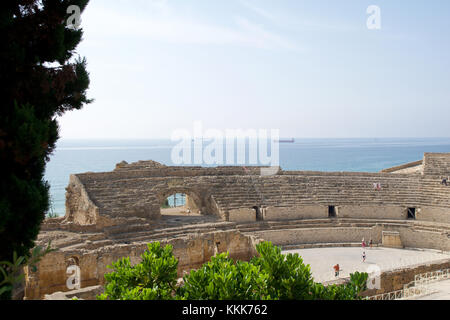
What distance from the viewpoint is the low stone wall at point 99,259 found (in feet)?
46.0

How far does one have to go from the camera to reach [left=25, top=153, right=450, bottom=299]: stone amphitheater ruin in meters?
18.1

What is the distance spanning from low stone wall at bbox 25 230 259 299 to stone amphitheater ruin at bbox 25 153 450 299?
2.2 inches

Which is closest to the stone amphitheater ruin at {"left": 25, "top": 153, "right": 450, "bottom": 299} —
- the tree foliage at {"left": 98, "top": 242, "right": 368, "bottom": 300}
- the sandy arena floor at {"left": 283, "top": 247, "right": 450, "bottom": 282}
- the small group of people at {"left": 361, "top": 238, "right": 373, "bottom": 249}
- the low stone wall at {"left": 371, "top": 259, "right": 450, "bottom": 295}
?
the small group of people at {"left": 361, "top": 238, "right": 373, "bottom": 249}

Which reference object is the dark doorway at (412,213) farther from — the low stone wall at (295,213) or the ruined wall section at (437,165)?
the low stone wall at (295,213)

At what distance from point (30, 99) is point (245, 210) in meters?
16.4

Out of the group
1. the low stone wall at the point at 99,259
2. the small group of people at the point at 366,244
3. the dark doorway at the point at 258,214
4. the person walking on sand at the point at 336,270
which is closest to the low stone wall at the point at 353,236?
the small group of people at the point at 366,244

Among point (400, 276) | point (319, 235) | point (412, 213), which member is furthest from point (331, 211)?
point (400, 276)

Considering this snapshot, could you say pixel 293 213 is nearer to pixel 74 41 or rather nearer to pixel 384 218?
pixel 384 218

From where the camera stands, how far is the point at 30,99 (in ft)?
22.7

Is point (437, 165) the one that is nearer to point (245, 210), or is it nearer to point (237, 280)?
point (245, 210)

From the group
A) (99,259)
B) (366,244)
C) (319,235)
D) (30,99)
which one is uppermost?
(30,99)

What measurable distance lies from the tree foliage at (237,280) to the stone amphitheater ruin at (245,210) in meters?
8.60

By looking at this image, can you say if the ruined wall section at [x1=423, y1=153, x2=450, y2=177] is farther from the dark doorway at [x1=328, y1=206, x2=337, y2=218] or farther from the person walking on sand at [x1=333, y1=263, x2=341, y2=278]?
the person walking on sand at [x1=333, y1=263, x2=341, y2=278]
